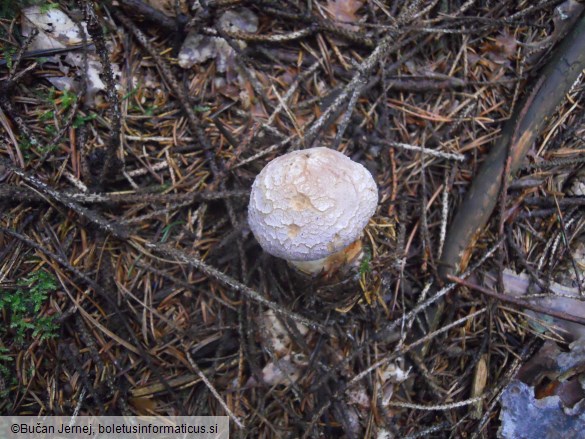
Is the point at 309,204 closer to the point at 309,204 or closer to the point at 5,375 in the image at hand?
the point at 309,204

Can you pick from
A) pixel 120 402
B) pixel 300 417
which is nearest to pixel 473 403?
pixel 300 417

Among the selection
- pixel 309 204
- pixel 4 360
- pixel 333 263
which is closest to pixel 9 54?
pixel 4 360

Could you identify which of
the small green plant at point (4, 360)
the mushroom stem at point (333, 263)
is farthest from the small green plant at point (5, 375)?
the mushroom stem at point (333, 263)

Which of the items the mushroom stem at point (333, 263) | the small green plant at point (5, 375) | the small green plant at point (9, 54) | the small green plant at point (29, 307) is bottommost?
the small green plant at point (5, 375)

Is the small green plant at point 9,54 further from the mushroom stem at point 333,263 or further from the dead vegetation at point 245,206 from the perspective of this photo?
the mushroom stem at point 333,263

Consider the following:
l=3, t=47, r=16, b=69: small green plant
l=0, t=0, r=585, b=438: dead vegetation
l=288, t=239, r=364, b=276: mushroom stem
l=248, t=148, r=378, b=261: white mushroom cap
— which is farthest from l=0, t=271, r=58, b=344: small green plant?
l=288, t=239, r=364, b=276: mushroom stem

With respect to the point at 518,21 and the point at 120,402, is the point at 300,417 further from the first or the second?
the point at 518,21
